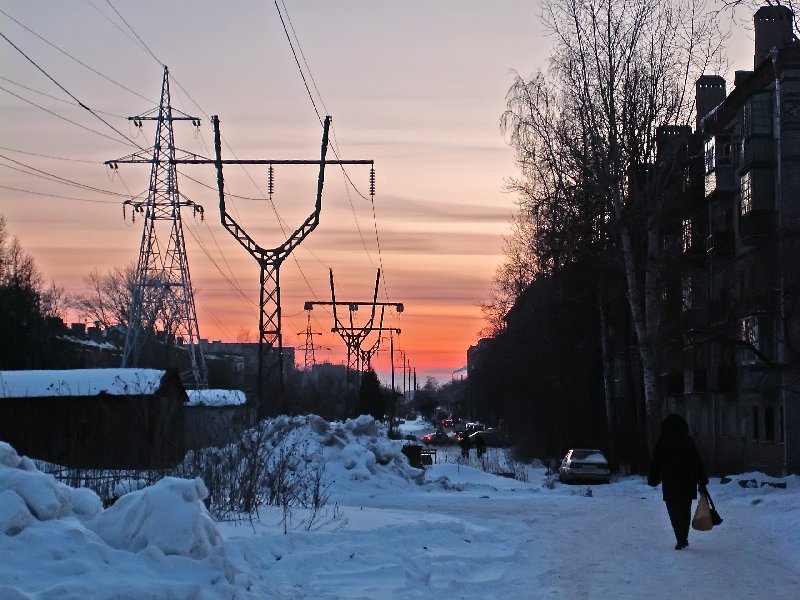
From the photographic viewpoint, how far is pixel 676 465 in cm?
1559

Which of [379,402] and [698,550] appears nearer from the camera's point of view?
[698,550]

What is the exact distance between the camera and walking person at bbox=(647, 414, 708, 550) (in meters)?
15.2

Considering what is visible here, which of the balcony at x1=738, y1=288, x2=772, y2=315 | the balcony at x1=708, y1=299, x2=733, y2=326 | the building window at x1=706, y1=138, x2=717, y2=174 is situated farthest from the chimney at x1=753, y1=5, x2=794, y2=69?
the balcony at x1=738, y1=288, x2=772, y2=315

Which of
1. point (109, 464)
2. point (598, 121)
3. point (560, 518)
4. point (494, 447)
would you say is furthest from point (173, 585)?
point (494, 447)

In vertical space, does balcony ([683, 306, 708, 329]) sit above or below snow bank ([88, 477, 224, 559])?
above

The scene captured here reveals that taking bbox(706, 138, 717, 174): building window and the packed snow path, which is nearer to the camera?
the packed snow path

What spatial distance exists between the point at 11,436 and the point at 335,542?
26882 mm

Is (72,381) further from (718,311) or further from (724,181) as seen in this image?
(724,181)

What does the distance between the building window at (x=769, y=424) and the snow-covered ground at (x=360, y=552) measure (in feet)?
64.3

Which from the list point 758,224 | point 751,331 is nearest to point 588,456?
point 751,331

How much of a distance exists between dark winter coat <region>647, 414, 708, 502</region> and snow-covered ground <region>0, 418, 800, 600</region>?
0.83 meters

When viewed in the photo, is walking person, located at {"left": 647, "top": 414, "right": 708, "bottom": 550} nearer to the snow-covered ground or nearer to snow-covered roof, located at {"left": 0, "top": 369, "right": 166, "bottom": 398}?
the snow-covered ground

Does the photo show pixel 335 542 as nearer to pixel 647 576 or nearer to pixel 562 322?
pixel 647 576

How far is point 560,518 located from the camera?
22.8 metres
